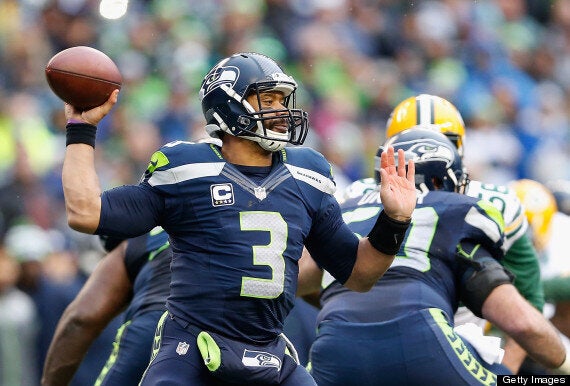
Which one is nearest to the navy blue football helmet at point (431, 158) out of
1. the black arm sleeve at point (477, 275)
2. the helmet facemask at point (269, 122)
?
the black arm sleeve at point (477, 275)

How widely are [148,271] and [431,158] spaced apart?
1.58 m

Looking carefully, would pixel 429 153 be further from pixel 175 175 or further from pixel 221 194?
pixel 175 175

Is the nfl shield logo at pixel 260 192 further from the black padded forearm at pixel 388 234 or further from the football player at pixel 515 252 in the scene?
the football player at pixel 515 252

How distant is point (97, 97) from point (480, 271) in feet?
6.82

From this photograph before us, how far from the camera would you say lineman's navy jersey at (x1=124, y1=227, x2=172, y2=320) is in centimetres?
609

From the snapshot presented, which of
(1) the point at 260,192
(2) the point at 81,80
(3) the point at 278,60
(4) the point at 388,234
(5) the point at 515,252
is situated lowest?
(3) the point at 278,60

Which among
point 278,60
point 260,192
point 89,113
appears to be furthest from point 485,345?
Result: point 278,60

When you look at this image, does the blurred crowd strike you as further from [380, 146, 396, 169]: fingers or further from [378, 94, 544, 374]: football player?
[380, 146, 396, 169]: fingers

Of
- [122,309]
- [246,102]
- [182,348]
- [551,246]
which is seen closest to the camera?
[182,348]

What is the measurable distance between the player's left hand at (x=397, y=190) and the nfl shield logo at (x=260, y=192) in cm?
54

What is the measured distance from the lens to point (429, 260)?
5.77 metres

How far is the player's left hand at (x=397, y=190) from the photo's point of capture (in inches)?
199

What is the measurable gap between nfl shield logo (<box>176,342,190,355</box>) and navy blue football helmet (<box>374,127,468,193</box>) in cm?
176

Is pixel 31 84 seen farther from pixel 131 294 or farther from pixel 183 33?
pixel 131 294
